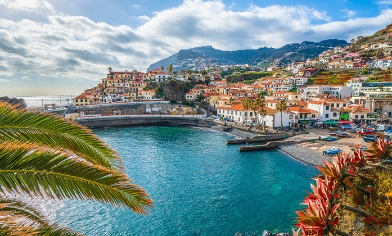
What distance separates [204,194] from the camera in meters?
21.2

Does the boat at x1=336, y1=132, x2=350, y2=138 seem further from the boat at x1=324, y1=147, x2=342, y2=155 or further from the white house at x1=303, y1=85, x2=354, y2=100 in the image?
the white house at x1=303, y1=85, x2=354, y2=100

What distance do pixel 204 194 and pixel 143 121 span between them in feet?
149

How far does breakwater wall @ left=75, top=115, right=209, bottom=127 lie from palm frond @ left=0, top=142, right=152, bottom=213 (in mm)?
55035

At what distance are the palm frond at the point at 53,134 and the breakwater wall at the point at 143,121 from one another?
54221 mm

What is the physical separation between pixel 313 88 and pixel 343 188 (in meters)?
77.5

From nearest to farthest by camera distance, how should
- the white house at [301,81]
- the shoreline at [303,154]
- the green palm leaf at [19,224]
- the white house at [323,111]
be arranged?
the green palm leaf at [19,224] < the shoreline at [303,154] < the white house at [323,111] < the white house at [301,81]

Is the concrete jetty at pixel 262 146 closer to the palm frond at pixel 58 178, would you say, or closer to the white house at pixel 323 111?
the white house at pixel 323 111

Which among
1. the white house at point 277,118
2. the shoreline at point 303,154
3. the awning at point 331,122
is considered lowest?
the shoreline at point 303,154

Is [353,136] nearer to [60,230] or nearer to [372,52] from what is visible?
[60,230]

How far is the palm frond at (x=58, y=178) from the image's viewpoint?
272 centimetres

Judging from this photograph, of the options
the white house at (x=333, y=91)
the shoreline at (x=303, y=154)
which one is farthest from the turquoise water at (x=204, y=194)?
the white house at (x=333, y=91)

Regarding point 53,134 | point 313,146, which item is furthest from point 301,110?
point 53,134

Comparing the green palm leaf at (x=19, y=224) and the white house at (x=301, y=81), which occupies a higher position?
the white house at (x=301, y=81)

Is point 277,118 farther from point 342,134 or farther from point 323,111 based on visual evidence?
point 342,134
